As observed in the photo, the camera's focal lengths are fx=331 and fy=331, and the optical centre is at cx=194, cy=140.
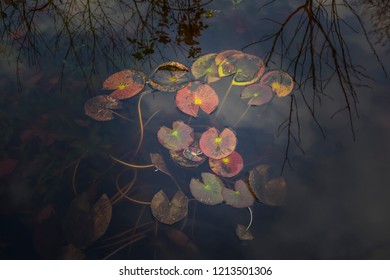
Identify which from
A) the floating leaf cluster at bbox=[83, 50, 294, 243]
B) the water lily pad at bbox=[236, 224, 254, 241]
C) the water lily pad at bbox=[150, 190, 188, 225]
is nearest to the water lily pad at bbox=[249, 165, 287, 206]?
the floating leaf cluster at bbox=[83, 50, 294, 243]

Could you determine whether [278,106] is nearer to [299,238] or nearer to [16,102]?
[299,238]

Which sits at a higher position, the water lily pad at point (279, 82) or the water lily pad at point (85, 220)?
the water lily pad at point (279, 82)

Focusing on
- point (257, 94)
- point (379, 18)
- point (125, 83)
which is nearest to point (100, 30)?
point (125, 83)

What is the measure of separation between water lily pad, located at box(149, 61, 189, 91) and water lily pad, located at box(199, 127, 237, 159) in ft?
0.83

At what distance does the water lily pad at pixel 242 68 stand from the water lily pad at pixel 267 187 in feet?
1.27

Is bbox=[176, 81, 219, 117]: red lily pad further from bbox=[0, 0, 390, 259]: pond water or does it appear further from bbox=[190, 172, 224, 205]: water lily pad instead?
bbox=[190, 172, 224, 205]: water lily pad

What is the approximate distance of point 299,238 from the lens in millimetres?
963

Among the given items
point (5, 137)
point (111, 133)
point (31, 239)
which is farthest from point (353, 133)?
point (5, 137)

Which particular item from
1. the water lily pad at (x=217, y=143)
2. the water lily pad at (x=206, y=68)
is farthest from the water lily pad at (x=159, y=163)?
the water lily pad at (x=206, y=68)

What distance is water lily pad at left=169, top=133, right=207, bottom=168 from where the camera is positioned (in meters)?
1.06

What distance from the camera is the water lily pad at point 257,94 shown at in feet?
3.98

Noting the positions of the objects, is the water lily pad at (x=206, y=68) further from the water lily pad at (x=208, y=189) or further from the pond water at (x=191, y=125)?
the water lily pad at (x=208, y=189)

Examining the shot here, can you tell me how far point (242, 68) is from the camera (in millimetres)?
1298
